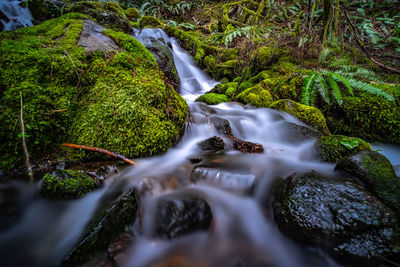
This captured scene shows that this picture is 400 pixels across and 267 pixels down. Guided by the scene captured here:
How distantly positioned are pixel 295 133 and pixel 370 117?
1545 millimetres

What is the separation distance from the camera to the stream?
1402 mm

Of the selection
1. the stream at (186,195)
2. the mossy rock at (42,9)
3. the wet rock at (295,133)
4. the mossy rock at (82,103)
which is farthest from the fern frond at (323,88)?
the mossy rock at (42,9)

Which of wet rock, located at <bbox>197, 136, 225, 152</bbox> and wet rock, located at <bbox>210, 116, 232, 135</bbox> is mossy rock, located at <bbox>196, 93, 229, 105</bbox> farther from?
wet rock, located at <bbox>197, 136, 225, 152</bbox>

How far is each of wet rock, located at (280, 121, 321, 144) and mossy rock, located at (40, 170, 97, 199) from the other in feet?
10.6

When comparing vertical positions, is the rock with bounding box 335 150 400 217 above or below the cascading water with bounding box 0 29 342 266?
above

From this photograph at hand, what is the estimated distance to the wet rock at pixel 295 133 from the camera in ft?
9.86

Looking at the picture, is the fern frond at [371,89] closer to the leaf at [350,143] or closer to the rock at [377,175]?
the leaf at [350,143]

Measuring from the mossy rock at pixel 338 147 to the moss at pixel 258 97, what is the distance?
174cm

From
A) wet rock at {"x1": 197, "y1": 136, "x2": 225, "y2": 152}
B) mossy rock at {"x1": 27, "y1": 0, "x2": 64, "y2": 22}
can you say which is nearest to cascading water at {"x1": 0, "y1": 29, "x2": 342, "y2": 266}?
wet rock at {"x1": 197, "y1": 136, "x2": 225, "y2": 152}

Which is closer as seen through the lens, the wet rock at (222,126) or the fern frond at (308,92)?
the wet rock at (222,126)

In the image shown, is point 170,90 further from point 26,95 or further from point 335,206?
point 335,206

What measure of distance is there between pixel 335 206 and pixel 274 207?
0.54m

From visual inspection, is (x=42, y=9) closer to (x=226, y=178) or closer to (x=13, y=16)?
(x=13, y=16)

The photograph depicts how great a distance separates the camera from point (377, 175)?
1715 mm
